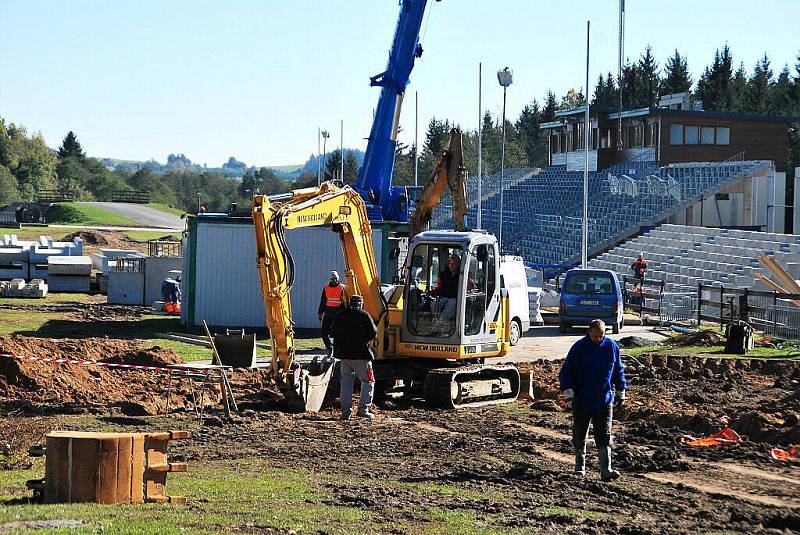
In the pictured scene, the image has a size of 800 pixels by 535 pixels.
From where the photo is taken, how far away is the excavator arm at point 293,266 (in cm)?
1767

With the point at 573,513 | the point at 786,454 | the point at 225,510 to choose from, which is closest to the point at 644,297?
the point at 786,454

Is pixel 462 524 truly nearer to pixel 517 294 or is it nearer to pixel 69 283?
pixel 517 294

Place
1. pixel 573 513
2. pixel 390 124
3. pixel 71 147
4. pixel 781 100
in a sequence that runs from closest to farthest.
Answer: pixel 573 513, pixel 390 124, pixel 781 100, pixel 71 147

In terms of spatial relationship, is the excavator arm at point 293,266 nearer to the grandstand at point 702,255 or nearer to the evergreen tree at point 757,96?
the grandstand at point 702,255

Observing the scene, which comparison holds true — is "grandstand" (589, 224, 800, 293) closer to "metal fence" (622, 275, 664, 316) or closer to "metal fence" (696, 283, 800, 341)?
"metal fence" (622, 275, 664, 316)

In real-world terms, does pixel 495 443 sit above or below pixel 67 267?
below

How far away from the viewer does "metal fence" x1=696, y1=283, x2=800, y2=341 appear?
29.2 m

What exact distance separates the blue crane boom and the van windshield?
576 centimetres

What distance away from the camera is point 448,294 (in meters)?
19.3

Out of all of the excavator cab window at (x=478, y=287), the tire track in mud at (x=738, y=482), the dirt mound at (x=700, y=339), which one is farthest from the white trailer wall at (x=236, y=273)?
the tire track in mud at (x=738, y=482)

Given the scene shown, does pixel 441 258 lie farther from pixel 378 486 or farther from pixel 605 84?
pixel 605 84

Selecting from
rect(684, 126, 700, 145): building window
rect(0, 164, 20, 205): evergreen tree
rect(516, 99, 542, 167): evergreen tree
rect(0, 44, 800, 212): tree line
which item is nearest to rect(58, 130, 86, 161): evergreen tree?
rect(0, 44, 800, 212): tree line

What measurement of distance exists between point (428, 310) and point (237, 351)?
4.56m

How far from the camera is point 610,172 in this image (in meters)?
68.0
